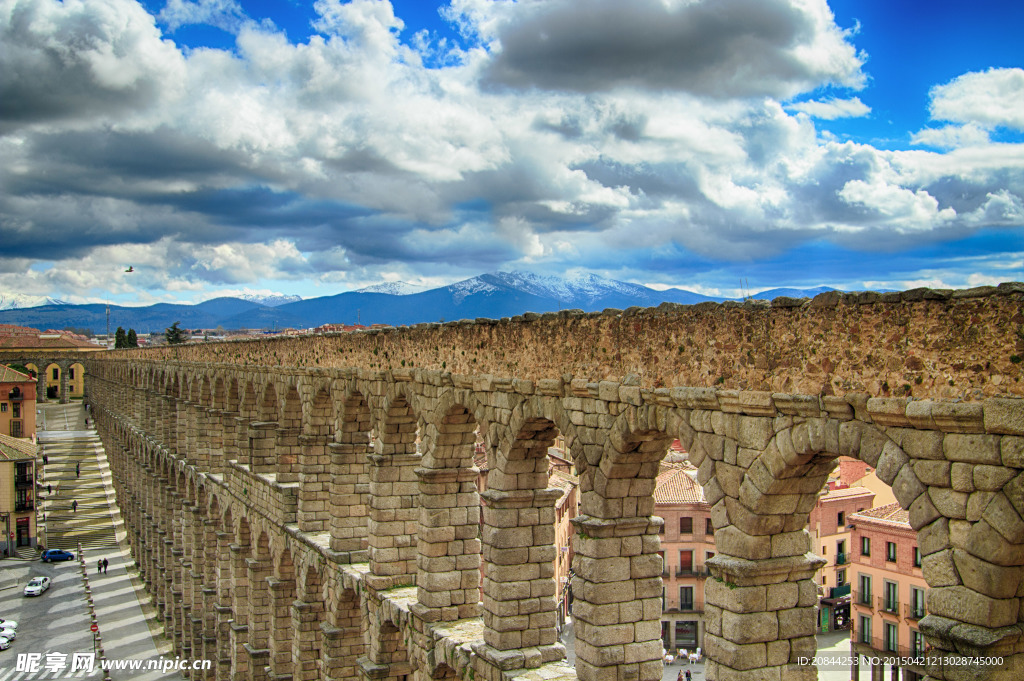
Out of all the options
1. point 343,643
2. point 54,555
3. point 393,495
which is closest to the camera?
point 393,495

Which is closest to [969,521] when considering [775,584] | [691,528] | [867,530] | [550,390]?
[775,584]

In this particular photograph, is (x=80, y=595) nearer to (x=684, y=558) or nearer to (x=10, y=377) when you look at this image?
(x=10, y=377)

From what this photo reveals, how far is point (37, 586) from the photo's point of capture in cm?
4969

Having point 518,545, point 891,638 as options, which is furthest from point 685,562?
point 518,545

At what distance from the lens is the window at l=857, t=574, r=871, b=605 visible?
76.4 feet

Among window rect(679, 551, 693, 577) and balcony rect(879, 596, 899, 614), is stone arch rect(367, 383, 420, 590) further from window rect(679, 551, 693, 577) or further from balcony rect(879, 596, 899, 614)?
window rect(679, 551, 693, 577)

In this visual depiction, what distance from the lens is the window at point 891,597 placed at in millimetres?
22938

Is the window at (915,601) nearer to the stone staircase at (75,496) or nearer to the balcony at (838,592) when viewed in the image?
the balcony at (838,592)

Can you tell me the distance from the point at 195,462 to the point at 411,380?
848 inches

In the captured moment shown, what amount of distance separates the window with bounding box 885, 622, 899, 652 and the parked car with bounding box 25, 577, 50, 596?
1745 inches

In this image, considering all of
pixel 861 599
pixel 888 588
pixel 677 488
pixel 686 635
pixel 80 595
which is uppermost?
pixel 677 488

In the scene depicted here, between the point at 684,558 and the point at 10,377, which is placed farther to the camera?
the point at 10,377

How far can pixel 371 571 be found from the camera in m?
18.4

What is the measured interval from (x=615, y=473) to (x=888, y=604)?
1545 centimetres
